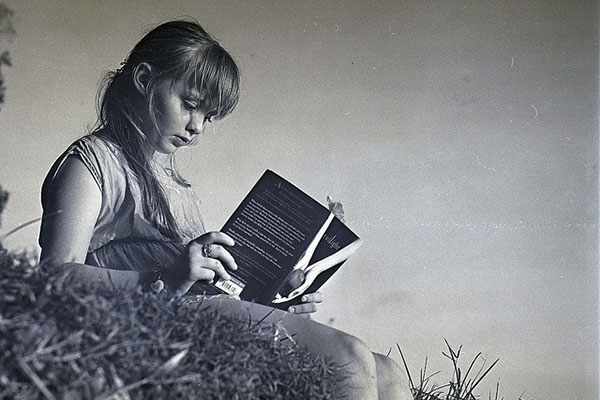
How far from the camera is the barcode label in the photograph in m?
1.22

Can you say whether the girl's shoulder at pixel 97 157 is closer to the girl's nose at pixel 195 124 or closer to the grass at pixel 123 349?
the girl's nose at pixel 195 124

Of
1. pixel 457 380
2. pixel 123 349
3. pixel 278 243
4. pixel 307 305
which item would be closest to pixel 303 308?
pixel 307 305

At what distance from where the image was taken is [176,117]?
1.35m

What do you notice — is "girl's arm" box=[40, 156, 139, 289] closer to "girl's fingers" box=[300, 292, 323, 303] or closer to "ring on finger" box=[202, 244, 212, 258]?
"ring on finger" box=[202, 244, 212, 258]

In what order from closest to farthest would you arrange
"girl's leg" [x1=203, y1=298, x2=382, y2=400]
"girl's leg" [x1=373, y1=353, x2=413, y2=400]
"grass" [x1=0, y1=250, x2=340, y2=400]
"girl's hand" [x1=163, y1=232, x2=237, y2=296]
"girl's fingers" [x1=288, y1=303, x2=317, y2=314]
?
"grass" [x1=0, y1=250, x2=340, y2=400] < "girl's leg" [x1=203, y1=298, x2=382, y2=400] < "girl's leg" [x1=373, y1=353, x2=413, y2=400] < "girl's hand" [x1=163, y1=232, x2=237, y2=296] < "girl's fingers" [x1=288, y1=303, x2=317, y2=314]

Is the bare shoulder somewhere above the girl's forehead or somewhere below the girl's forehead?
below

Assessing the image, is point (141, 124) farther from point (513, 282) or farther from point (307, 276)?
point (513, 282)

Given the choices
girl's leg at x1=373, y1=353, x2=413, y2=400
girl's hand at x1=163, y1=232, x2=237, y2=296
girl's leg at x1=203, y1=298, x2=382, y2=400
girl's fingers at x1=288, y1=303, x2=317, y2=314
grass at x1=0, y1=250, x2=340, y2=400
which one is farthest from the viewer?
girl's fingers at x1=288, y1=303, x2=317, y2=314

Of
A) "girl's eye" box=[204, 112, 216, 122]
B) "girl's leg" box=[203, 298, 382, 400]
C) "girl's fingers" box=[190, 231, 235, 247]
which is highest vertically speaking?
"girl's eye" box=[204, 112, 216, 122]

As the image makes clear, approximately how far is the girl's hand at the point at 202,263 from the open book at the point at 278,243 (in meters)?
0.01

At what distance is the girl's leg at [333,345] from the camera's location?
890mm

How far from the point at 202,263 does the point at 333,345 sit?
13.8 inches

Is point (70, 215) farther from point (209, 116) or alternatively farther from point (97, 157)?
point (209, 116)

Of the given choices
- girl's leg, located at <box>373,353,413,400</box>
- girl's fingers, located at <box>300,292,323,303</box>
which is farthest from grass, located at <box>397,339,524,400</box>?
girl's leg, located at <box>373,353,413,400</box>
